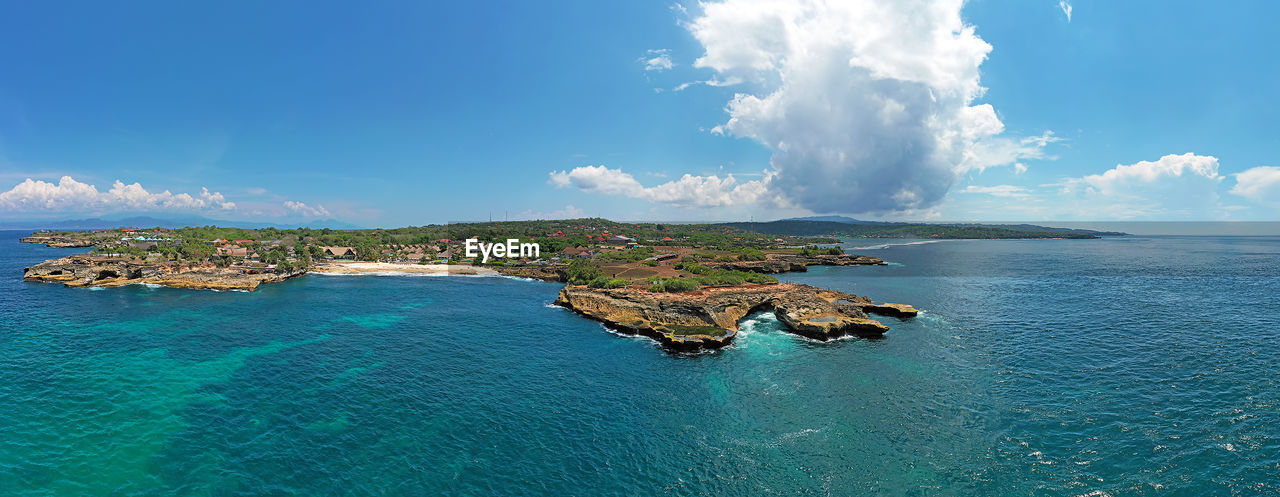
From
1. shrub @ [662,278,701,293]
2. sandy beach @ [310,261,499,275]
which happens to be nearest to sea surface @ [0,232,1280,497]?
shrub @ [662,278,701,293]

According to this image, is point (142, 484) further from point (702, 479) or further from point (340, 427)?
point (702, 479)

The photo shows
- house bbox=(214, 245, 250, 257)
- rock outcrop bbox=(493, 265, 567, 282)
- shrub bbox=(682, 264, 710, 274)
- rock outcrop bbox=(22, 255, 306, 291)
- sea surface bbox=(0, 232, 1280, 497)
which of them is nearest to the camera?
sea surface bbox=(0, 232, 1280, 497)

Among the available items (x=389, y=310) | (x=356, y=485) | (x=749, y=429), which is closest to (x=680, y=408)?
(x=749, y=429)

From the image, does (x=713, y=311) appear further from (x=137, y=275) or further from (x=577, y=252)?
(x=137, y=275)

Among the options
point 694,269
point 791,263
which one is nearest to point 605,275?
point 694,269

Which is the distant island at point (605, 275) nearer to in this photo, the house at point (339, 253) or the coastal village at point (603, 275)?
the coastal village at point (603, 275)

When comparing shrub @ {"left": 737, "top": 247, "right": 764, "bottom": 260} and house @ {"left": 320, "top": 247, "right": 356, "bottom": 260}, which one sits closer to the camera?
shrub @ {"left": 737, "top": 247, "right": 764, "bottom": 260}

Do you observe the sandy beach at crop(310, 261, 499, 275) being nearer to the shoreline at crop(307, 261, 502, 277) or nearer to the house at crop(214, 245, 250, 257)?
the shoreline at crop(307, 261, 502, 277)
